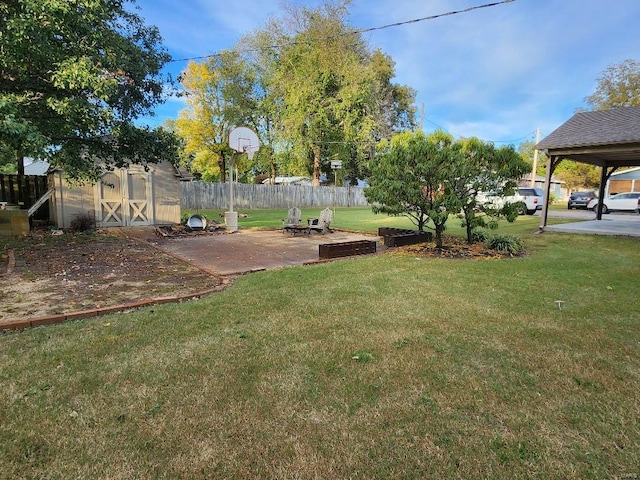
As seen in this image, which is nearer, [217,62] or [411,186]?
[411,186]

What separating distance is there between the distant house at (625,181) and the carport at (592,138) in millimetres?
20269

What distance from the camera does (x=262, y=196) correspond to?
79.9 ft

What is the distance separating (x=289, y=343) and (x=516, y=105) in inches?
1561

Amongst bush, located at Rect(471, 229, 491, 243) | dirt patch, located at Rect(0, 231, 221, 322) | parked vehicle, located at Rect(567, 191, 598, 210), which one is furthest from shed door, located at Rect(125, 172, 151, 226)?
parked vehicle, located at Rect(567, 191, 598, 210)

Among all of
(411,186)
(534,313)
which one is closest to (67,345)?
(534,313)

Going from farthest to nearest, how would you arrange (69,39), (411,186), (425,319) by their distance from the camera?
(411,186) → (69,39) → (425,319)

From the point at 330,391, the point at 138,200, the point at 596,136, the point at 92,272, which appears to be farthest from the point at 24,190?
the point at 596,136

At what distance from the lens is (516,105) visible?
3494cm

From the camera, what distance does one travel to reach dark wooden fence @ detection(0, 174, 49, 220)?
1240 centimetres

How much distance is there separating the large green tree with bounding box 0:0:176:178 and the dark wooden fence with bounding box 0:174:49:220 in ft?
16.3

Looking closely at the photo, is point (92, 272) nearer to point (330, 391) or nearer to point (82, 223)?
point (330, 391)

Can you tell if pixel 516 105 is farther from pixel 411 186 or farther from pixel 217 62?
pixel 411 186

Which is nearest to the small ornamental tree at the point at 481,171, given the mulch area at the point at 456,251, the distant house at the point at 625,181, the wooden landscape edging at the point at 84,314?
the mulch area at the point at 456,251

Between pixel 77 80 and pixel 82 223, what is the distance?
7.08m
